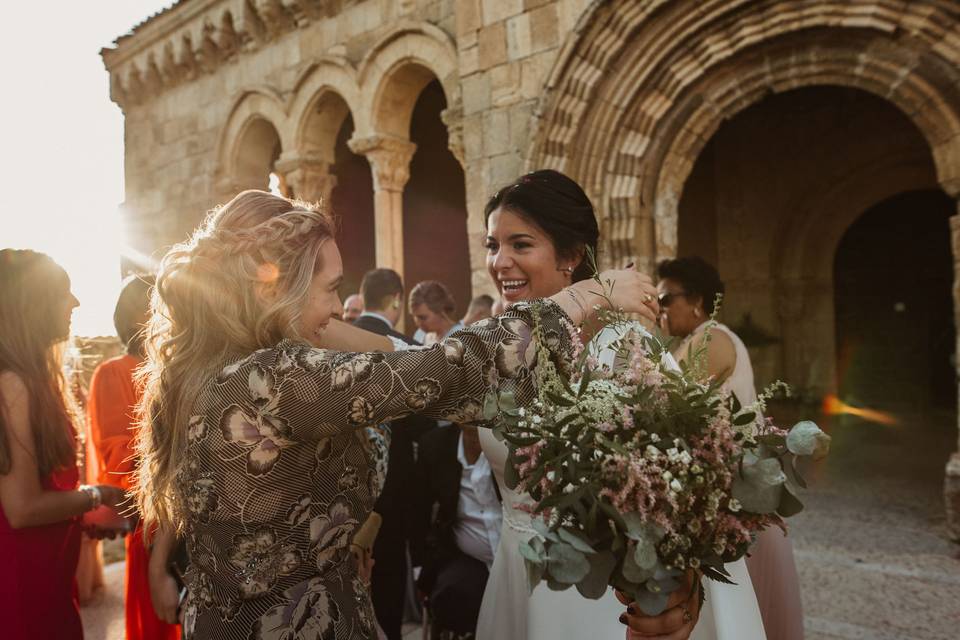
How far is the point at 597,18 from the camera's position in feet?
16.4

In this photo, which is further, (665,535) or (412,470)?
(412,470)

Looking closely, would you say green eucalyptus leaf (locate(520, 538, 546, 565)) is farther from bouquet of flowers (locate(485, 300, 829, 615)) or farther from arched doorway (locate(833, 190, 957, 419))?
arched doorway (locate(833, 190, 957, 419))

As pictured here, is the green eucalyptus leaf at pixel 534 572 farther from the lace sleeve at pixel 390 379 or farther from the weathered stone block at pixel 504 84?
the weathered stone block at pixel 504 84

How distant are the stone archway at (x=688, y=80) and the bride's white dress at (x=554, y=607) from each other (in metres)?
3.69

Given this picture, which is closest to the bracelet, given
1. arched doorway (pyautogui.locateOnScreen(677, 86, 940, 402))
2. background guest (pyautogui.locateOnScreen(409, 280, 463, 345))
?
background guest (pyautogui.locateOnScreen(409, 280, 463, 345))

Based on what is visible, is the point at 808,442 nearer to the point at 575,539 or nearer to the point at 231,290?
the point at 575,539

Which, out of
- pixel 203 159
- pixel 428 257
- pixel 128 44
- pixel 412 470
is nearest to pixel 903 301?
pixel 428 257

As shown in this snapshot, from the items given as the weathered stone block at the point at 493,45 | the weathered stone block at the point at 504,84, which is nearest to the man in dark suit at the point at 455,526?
the weathered stone block at the point at 504,84

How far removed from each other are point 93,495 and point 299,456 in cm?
134

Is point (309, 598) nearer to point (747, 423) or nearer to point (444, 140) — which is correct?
point (747, 423)

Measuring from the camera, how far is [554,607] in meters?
1.59

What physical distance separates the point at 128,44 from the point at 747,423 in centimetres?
1204

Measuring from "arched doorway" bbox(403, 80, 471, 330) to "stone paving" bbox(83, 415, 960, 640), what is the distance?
6.79 m

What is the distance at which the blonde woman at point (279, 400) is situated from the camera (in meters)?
1.17
